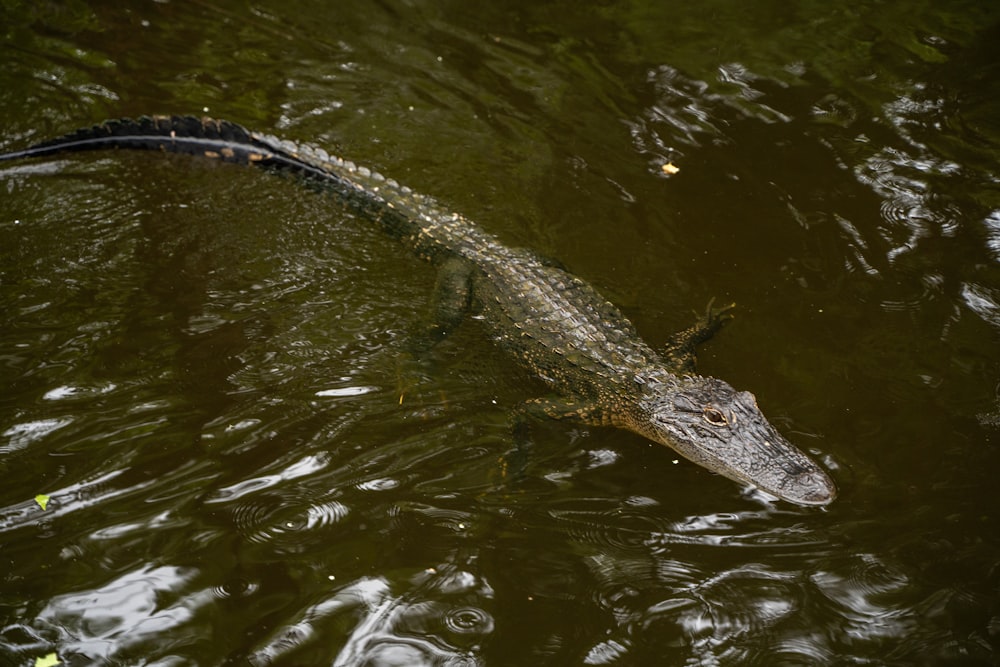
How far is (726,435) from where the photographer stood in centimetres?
377

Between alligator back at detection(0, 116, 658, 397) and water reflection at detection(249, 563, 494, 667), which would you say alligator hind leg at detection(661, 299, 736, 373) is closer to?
alligator back at detection(0, 116, 658, 397)

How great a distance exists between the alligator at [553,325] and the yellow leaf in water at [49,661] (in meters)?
2.42

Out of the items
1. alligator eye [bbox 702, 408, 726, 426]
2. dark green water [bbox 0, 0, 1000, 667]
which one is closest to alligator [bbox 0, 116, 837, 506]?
alligator eye [bbox 702, 408, 726, 426]

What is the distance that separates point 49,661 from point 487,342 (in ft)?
8.96

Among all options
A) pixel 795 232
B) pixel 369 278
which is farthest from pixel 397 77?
pixel 795 232

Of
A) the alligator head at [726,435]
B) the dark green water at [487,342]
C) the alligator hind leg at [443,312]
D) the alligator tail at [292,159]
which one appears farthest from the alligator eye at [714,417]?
the alligator tail at [292,159]

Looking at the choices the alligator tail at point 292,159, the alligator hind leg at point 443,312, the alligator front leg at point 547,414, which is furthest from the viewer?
the alligator tail at point 292,159

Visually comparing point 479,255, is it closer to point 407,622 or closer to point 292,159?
point 292,159

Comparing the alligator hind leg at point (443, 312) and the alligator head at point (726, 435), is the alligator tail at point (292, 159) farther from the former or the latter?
the alligator head at point (726, 435)

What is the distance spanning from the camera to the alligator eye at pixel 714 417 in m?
3.79

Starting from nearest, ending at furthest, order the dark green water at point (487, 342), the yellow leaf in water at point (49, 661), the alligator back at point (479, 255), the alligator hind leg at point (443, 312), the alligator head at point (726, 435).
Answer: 1. the yellow leaf in water at point (49, 661)
2. the dark green water at point (487, 342)
3. the alligator head at point (726, 435)
4. the alligator back at point (479, 255)
5. the alligator hind leg at point (443, 312)

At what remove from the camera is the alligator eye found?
3789 mm

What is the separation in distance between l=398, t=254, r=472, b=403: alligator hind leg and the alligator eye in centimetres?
163

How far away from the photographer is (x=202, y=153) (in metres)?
5.68
